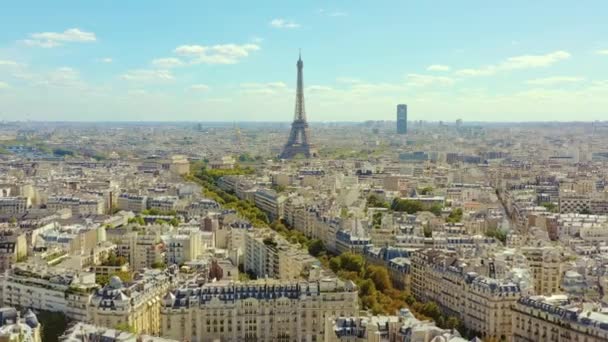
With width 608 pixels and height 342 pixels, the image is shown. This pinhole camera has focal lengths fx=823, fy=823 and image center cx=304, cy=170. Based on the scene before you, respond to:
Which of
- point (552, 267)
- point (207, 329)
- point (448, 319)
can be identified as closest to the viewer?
point (207, 329)

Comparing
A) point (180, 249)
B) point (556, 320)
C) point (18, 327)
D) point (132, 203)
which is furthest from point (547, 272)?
point (132, 203)

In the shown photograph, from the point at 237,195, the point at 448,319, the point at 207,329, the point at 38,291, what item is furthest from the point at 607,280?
the point at 237,195

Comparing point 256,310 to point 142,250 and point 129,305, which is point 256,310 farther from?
point 142,250

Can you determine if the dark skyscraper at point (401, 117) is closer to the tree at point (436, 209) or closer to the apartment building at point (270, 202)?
the apartment building at point (270, 202)

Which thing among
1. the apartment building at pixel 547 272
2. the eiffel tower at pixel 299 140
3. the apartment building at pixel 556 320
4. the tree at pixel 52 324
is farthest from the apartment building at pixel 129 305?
the eiffel tower at pixel 299 140

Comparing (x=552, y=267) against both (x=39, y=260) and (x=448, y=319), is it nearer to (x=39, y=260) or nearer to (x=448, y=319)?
(x=448, y=319)

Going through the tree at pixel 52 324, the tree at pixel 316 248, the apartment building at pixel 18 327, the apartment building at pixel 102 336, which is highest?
the apartment building at pixel 102 336
